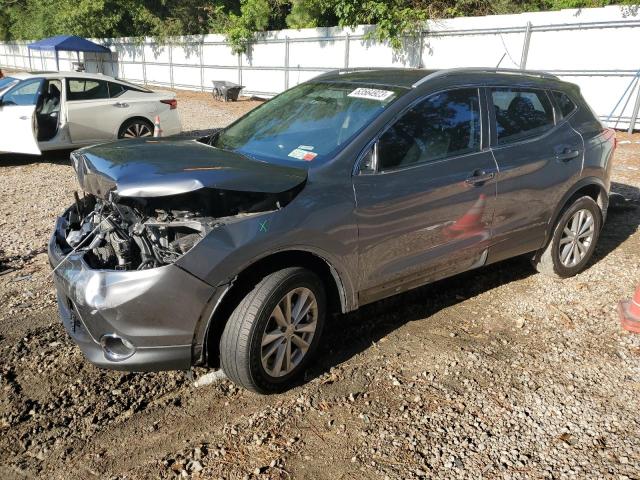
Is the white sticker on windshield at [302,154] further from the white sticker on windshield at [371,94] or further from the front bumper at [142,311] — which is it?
the front bumper at [142,311]

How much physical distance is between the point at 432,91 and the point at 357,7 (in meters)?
14.6

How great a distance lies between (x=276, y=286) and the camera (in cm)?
295

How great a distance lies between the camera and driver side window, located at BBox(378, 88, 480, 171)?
11.3ft

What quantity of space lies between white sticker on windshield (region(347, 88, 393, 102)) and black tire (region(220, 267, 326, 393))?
53.3 inches

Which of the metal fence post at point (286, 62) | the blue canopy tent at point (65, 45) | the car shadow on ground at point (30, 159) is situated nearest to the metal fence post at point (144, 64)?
the blue canopy tent at point (65, 45)

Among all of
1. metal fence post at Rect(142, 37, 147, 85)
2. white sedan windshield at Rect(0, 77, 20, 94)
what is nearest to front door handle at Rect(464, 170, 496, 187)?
white sedan windshield at Rect(0, 77, 20, 94)

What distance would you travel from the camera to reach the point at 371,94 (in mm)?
3709

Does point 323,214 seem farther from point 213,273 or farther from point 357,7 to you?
point 357,7

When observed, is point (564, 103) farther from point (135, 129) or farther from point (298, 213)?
point (135, 129)

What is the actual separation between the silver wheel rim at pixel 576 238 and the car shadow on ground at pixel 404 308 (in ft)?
1.23

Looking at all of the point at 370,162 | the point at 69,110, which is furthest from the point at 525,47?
the point at 370,162

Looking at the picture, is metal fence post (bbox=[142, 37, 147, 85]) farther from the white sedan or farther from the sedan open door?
the sedan open door

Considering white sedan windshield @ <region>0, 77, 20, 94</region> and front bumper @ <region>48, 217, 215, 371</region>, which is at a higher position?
white sedan windshield @ <region>0, 77, 20, 94</region>

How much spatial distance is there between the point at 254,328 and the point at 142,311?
0.59 m
